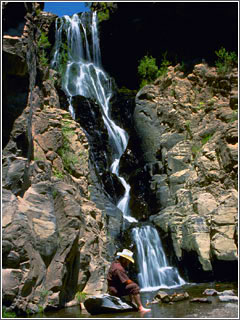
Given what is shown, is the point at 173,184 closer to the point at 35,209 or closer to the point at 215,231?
the point at 215,231

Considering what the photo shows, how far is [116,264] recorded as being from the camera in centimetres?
768

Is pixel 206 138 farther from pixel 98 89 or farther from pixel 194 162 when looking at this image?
pixel 98 89

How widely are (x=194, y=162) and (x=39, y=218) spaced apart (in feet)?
29.5

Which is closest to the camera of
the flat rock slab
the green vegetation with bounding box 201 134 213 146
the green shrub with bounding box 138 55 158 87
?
the flat rock slab

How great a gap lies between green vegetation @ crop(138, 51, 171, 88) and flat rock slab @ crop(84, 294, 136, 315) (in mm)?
15206

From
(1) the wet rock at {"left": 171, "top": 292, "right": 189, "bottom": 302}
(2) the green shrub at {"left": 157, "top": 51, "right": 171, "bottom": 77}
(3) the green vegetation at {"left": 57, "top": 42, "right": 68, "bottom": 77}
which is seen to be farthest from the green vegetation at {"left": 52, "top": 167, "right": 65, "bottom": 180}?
(2) the green shrub at {"left": 157, "top": 51, "right": 171, "bottom": 77}

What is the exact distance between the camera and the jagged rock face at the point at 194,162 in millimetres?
13062

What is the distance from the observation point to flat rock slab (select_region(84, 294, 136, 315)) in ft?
23.8

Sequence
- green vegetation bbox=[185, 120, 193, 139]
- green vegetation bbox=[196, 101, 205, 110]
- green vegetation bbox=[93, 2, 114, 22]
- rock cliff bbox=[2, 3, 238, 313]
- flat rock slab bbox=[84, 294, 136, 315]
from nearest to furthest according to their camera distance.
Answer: flat rock slab bbox=[84, 294, 136, 315] → rock cliff bbox=[2, 3, 238, 313] → green vegetation bbox=[185, 120, 193, 139] → green vegetation bbox=[196, 101, 205, 110] → green vegetation bbox=[93, 2, 114, 22]

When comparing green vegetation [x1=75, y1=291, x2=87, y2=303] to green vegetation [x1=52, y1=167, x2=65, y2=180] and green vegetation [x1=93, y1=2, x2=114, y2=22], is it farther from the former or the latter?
green vegetation [x1=93, y1=2, x2=114, y2=22]

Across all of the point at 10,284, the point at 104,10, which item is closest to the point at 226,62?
the point at 104,10

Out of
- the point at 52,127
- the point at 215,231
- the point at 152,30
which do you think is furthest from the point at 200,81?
the point at 52,127

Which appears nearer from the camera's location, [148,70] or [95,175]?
[95,175]

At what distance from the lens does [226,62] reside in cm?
1888
